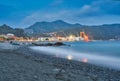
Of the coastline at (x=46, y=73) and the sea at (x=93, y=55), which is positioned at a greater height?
the coastline at (x=46, y=73)

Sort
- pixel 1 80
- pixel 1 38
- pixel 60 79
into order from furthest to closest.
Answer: pixel 1 38, pixel 60 79, pixel 1 80

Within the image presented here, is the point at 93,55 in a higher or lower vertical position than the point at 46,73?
lower

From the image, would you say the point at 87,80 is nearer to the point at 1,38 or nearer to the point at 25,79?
the point at 25,79

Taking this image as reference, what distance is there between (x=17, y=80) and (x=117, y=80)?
231 inches

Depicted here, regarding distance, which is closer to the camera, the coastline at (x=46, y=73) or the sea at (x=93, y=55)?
the coastline at (x=46, y=73)

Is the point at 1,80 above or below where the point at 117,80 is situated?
above

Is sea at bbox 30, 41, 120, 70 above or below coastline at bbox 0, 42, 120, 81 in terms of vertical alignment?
below

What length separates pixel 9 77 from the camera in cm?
863

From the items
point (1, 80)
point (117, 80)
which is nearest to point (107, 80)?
point (117, 80)

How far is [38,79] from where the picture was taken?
29.7ft

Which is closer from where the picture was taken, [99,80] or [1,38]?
[99,80]

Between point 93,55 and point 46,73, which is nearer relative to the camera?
point 46,73

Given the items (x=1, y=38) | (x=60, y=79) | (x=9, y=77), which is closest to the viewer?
(x=9, y=77)

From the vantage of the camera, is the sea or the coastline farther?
the sea
